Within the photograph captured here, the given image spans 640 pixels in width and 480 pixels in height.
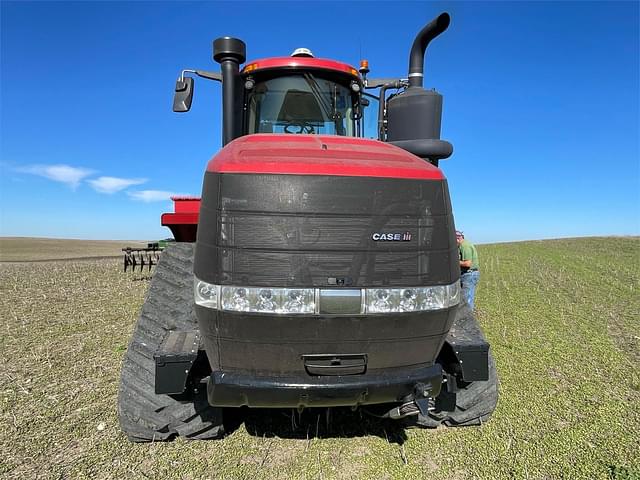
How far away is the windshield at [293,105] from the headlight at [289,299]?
70.7 inches

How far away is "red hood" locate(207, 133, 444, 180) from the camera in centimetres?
207

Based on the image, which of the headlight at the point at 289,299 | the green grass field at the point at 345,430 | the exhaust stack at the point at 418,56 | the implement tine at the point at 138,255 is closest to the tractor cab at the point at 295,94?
the exhaust stack at the point at 418,56

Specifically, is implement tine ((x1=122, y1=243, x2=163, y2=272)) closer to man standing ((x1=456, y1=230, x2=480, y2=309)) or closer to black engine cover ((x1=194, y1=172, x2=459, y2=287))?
man standing ((x1=456, y1=230, x2=480, y2=309))

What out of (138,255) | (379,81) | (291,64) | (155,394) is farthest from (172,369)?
(138,255)

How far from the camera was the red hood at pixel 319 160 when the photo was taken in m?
2.07

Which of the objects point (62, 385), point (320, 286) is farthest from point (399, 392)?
point (62, 385)

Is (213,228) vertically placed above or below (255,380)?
above

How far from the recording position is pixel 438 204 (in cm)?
225

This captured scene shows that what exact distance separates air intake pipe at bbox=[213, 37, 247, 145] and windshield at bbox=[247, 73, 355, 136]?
122 millimetres

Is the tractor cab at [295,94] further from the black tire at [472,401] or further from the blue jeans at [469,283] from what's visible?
the blue jeans at [469,283]

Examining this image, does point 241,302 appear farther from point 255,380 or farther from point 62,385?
point 62,385

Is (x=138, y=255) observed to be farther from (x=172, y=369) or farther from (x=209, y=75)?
(x=172, y=369)

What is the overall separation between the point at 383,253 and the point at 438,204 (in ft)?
1.43

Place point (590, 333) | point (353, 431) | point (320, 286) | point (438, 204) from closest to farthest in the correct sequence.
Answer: point (320, 286), point (438, 204), point (353, 431), point (590, 333)
